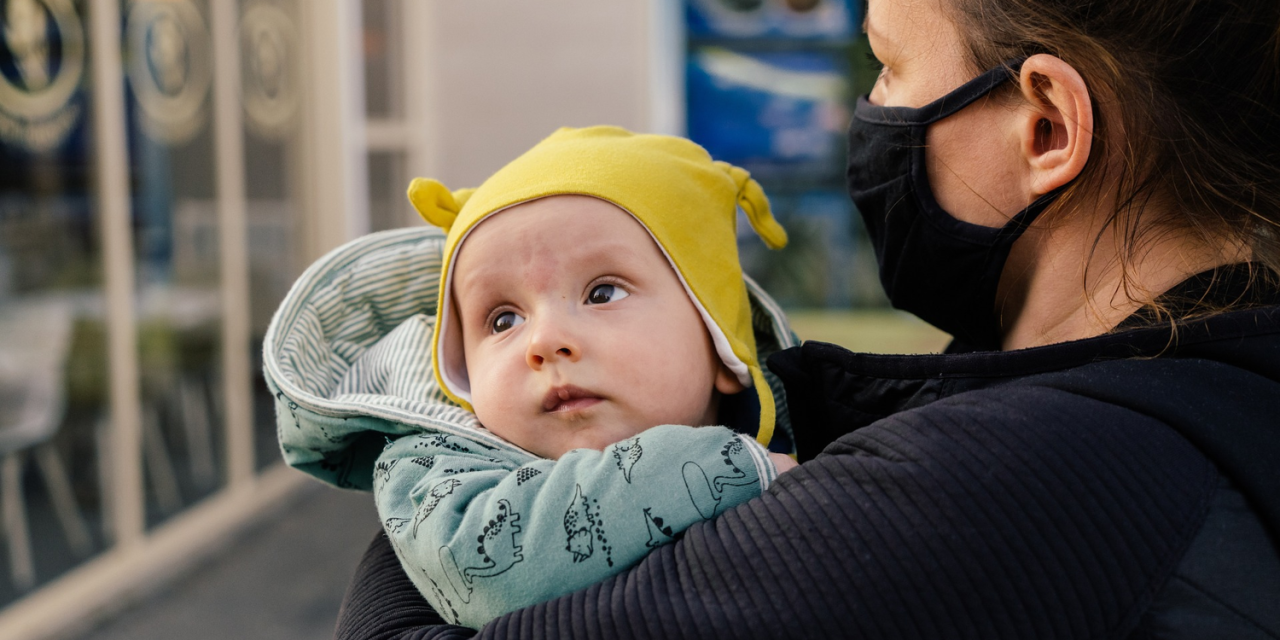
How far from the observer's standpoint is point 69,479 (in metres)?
3.73

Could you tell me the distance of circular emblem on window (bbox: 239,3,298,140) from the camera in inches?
195

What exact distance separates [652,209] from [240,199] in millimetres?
4234

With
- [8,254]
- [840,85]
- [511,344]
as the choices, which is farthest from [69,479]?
[840,85]

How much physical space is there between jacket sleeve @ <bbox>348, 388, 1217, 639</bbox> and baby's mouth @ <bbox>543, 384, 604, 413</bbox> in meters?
0.31

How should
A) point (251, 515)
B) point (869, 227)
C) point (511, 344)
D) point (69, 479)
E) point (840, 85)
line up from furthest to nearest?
1. point (840, 85)
2. point (251, 515)
3. point (69, 479)
4. point (869, 227)
5. point (511, 344)

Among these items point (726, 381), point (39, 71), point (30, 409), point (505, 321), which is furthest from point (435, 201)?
point (30, 409)

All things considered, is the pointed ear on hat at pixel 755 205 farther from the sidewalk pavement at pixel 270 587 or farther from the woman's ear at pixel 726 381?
the sidewalk pavement at pixel 270 587

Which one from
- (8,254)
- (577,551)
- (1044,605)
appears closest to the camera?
(1044,605)

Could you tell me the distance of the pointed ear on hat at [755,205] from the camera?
1377 millimetres

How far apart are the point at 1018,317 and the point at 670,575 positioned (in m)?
0.57

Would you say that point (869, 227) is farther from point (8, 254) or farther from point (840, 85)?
point (840, 85)

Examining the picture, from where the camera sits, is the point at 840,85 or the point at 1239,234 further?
the point at 840,85

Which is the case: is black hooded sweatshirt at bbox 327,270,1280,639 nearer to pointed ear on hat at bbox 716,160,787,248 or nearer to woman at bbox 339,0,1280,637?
woman at bbox 339,0,1280,637

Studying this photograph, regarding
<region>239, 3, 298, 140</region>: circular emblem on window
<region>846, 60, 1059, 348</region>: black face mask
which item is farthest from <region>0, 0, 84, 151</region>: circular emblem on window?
<region>846, 60, 1059, 348</region>: black face mask
